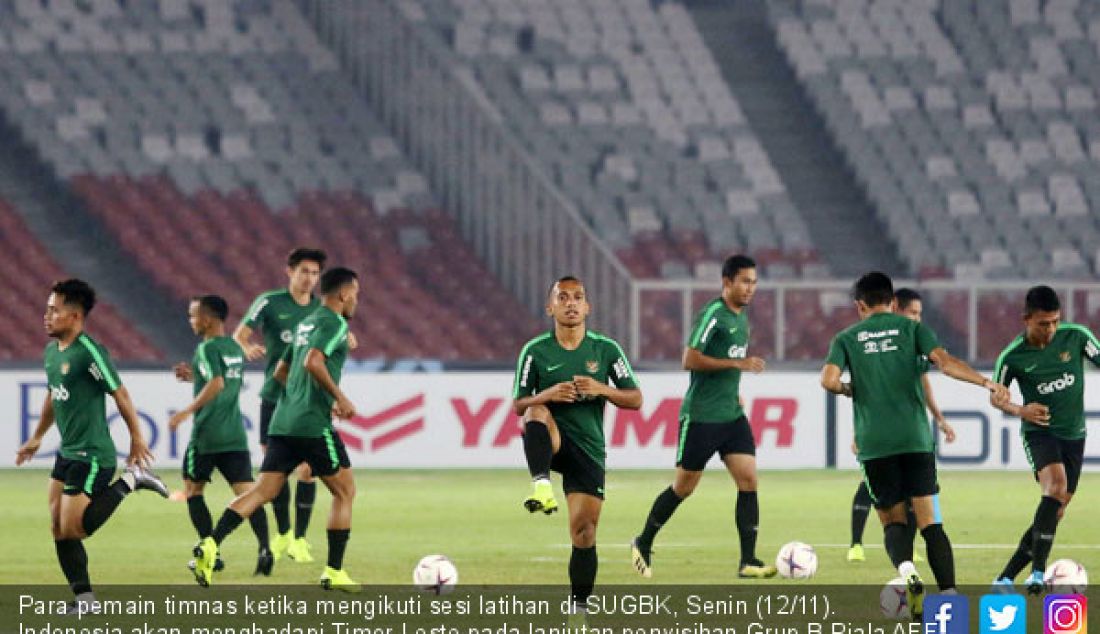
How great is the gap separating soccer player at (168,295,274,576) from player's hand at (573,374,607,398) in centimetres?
420

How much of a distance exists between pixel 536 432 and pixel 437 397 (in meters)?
14.1

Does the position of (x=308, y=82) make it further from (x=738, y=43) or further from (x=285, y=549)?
(x=285, y=549)

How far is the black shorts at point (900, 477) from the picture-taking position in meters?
11.6

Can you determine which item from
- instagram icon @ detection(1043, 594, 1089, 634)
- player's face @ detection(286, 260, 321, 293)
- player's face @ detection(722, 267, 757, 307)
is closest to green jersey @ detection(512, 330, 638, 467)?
instagram icon @ detection(1043, 594, 1089, 634)

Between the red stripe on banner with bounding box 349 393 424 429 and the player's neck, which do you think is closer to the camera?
the player's neck

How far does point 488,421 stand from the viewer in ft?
82.6

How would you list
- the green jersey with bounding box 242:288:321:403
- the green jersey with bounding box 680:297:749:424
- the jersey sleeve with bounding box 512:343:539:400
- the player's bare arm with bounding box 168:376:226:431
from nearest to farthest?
1. the jersey sleeve with bounding box 512:343:539:400
2. the green jersey with bounding box 680:297:749:424
3. the player's bare arm with bounding box 168:376:226:431
4. the green jersey with bounding box 242:288:321:403

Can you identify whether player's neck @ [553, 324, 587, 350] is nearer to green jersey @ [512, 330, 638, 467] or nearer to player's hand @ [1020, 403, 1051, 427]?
green jersey @ [512, 330, 638, 467]

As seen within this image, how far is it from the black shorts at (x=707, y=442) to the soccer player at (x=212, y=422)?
2.87m

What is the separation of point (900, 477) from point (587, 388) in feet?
5.95

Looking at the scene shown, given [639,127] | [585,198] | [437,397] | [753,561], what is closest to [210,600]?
[753,561]

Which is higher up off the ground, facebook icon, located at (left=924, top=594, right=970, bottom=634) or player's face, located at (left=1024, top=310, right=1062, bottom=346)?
player's face, located at (left=1024, top=310, right=1062, bottom=346)

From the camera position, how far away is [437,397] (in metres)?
25.2

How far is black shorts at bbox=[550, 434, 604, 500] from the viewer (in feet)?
36.8
